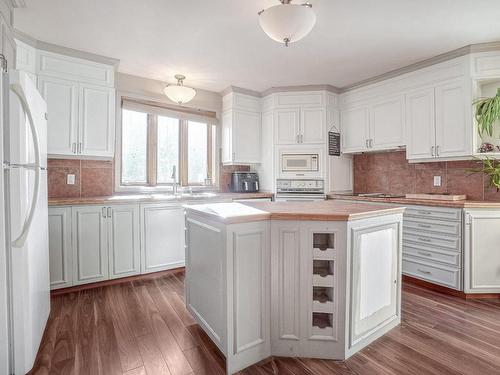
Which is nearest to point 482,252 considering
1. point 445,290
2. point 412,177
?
point 445,290

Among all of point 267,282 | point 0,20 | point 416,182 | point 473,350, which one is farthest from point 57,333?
point 416,182

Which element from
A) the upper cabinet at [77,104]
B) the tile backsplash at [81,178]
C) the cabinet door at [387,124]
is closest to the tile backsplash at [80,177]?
the tile backsplash at [81,178]

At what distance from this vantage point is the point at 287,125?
3.97 m

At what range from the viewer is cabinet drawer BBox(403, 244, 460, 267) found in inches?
103

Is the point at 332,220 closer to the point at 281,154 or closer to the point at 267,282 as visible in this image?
the point at 267,282

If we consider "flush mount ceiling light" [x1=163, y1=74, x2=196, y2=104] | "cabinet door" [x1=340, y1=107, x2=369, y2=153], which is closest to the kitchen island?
"flush mount ceiling light" [x1=163, y1=74, x2=196, y2=104]

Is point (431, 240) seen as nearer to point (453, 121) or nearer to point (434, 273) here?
point (434, 273)

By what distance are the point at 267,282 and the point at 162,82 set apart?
325 centimetres

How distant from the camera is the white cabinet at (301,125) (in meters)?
3.91

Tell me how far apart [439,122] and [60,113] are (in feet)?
13.4

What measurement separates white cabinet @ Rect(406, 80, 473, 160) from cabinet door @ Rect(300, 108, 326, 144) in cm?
109

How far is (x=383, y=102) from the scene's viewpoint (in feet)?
11.6

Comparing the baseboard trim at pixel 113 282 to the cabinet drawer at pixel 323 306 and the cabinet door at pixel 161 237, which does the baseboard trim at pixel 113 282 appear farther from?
the cabinet drawer at pixel 323 306

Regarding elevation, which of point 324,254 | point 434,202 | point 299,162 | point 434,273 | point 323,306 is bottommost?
point 434,273
